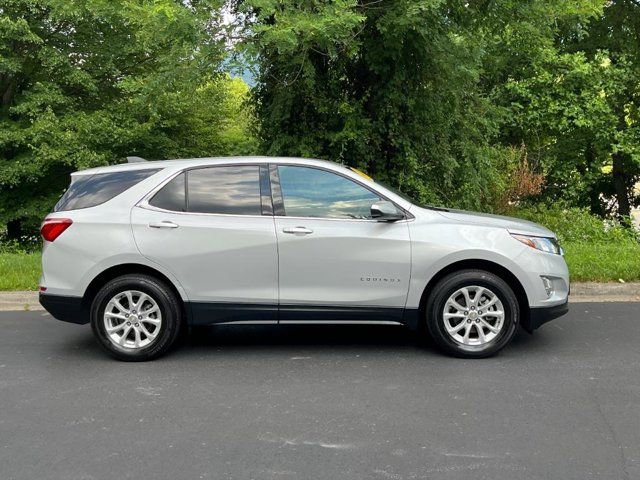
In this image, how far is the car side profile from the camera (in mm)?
5457

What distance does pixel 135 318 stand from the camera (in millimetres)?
5492

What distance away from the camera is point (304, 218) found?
553cm

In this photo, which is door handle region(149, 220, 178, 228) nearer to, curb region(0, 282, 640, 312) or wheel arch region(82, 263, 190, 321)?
wheel arch region(82, 263, 190, 321)

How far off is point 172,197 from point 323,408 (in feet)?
7.65

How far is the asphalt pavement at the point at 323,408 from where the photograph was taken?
3.53 metres

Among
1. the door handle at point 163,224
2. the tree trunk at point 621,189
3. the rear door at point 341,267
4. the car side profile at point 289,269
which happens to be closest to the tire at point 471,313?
the car side profile at point 289,269

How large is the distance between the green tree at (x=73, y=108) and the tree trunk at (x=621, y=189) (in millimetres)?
12664

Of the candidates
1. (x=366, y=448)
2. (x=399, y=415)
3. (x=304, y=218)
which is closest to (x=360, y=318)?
(x=304, y=218)

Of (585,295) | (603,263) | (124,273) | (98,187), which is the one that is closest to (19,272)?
(98,187)

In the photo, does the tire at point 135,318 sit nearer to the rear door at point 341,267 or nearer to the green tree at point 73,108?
the rear door at point 341,267

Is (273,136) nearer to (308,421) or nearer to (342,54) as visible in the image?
(342,54)

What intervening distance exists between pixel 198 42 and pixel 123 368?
4.61 m

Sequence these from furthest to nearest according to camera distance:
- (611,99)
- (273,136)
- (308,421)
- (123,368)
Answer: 1. (611,99)
2. (273,136)
3. (123,368)
4. (308,421)

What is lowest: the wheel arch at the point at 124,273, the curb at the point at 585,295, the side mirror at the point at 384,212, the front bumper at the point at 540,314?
the curb at the point at 585,295
